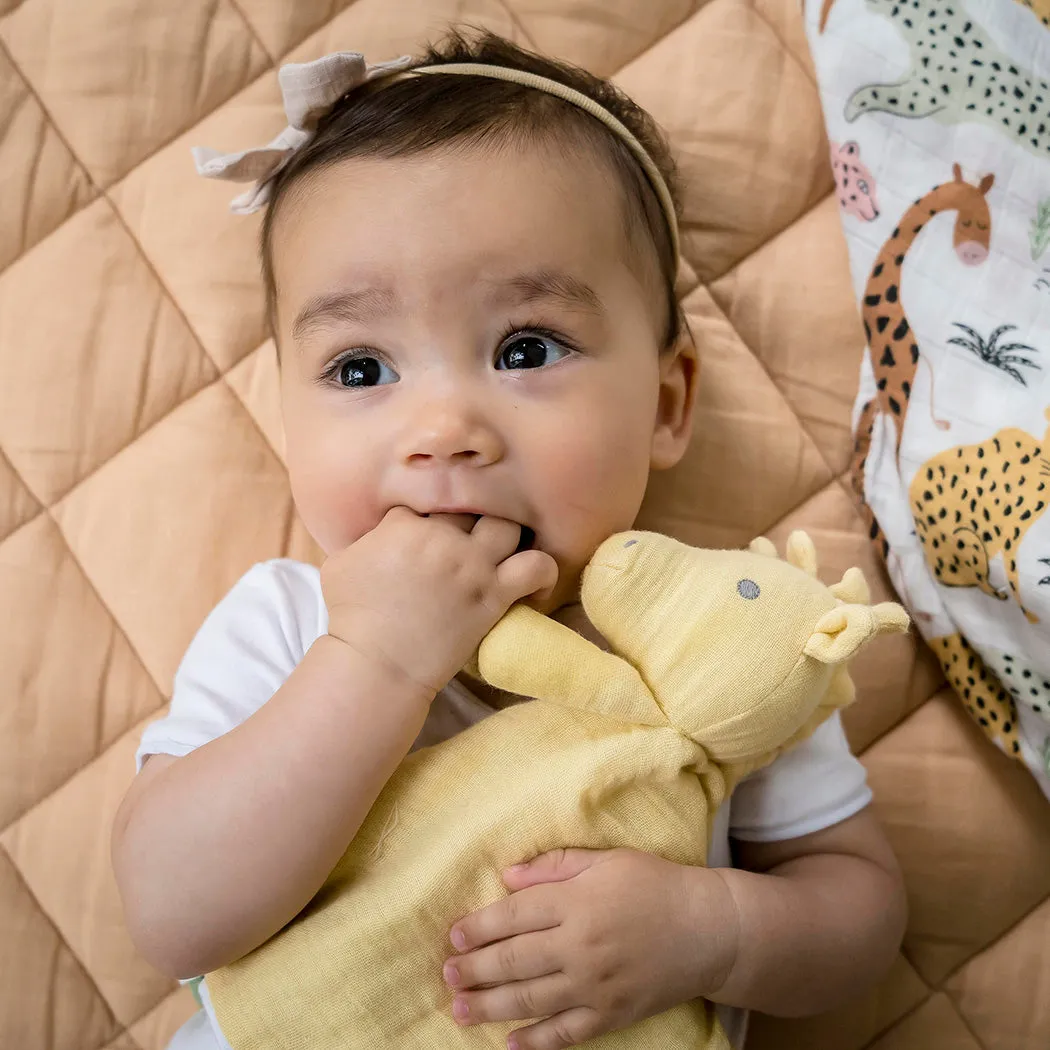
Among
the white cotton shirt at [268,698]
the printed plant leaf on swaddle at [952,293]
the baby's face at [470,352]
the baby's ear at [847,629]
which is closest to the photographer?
the baby's ear at [847,629]

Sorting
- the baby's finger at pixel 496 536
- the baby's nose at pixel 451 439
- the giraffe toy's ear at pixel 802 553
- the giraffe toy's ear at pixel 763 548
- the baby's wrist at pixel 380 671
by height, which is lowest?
the giraffe toy's ear at pixel 802 553

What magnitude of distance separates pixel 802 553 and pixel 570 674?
258 millimetres

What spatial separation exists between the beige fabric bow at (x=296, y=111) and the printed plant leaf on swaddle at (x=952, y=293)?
543 mm

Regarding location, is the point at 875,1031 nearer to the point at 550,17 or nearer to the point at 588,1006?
the point at 588,1006

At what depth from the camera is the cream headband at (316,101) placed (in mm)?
861

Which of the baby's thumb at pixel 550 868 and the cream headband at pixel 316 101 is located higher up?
the cream headband at pixel 316 101

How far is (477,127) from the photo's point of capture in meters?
0.81

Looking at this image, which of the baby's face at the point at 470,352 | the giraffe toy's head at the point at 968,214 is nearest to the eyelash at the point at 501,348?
the baby's face at the point at 470,352

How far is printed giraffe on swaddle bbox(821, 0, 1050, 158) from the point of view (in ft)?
3.40

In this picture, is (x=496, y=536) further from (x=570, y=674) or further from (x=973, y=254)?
(x=973, y=254)

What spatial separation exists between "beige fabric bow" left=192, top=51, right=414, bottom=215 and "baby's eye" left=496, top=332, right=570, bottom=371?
318mm

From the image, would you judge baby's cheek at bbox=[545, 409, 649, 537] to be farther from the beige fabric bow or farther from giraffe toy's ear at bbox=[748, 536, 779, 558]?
the beige fabric bow

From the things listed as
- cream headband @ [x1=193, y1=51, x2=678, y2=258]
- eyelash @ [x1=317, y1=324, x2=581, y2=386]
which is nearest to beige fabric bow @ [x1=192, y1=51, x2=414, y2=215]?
cream headband @ [x1=193, y1=51, x2=678, y2=258]

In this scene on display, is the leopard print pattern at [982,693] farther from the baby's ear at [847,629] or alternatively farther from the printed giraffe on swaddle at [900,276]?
the baby's ear at [847,629]
